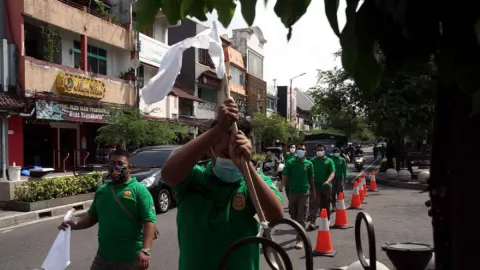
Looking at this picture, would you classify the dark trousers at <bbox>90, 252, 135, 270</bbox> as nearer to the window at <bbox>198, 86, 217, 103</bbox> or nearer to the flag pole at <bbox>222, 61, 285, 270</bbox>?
the flag pole at <bbox>222, 61, 285, 270</bbox>

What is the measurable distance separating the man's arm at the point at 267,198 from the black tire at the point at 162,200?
952 cm

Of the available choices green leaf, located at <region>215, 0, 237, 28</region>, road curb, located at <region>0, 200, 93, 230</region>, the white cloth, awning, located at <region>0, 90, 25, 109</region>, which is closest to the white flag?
green leaf, located at <region>215, 0, 237, 28</region>

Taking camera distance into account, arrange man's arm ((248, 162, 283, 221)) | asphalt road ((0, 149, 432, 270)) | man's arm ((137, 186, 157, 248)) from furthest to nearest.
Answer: asphalt road ((0, 149, 432, 270)) → man's arm ((137, 186, 157, 248)) → man's arm ((248, 162, 283, 221))

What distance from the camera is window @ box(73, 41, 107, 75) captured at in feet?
74.4

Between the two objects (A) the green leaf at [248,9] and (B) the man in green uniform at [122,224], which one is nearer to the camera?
(A) the green leaf at [248,9]

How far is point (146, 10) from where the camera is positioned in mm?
1670

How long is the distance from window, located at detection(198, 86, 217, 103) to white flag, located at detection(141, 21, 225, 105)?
35.1m

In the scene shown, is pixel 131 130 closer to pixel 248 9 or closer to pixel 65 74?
pixel 65 74

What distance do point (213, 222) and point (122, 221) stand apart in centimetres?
155

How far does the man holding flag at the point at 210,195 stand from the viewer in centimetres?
251

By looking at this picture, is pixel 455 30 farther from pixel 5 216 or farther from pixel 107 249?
pixel 5 216

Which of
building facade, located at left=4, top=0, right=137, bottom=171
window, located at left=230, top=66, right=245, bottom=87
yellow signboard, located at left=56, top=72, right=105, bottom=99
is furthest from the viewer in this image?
window, located at left=230, top=66, right=245, bottom=87

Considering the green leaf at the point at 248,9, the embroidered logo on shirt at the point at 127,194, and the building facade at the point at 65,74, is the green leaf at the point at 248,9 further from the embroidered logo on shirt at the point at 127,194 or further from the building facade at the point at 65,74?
the building facade at the point at 65,74

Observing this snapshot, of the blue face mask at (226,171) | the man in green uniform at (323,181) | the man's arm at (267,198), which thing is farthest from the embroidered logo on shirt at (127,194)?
the man in green uniform at (323,181)
